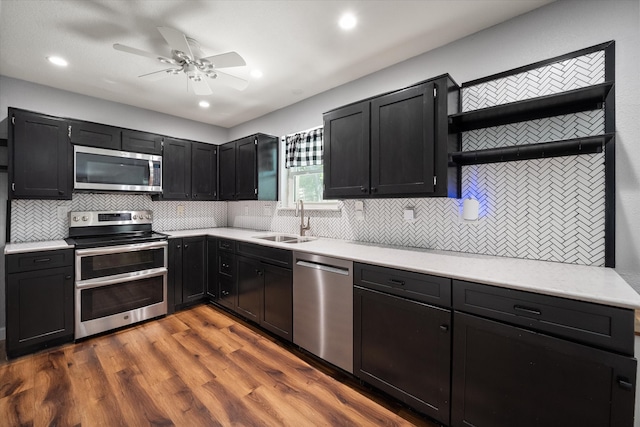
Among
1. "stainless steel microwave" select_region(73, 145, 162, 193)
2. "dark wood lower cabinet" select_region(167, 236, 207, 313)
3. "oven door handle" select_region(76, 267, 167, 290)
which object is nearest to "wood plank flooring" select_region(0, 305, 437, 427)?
"oven door handle" select_region(76, 267, 167, 290)

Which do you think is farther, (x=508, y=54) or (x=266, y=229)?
(x=266, y=229)

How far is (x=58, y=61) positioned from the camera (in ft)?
8.00

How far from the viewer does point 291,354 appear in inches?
96.3

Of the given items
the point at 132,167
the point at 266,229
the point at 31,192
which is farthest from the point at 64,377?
the point at 266,229

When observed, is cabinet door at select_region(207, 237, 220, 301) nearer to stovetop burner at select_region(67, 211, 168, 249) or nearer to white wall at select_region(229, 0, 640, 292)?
stovetop burner at select_region(67, 211, 168, 249)

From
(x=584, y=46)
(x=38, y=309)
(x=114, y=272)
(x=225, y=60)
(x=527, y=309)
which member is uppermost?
(x=225, y=60)

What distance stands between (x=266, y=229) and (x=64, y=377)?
2480mm

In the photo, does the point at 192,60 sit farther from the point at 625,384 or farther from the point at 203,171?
the point at 625,384

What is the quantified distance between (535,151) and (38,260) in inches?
165

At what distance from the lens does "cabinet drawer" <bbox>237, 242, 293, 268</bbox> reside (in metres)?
2.50

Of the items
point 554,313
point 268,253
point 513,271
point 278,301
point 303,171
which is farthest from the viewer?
point 303,171

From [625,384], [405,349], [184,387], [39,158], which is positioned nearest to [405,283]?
[405,349]

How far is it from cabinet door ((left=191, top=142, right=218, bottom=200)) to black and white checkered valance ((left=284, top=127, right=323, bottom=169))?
4.24 feet

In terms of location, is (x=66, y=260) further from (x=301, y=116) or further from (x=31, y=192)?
(x=301, y=116)
